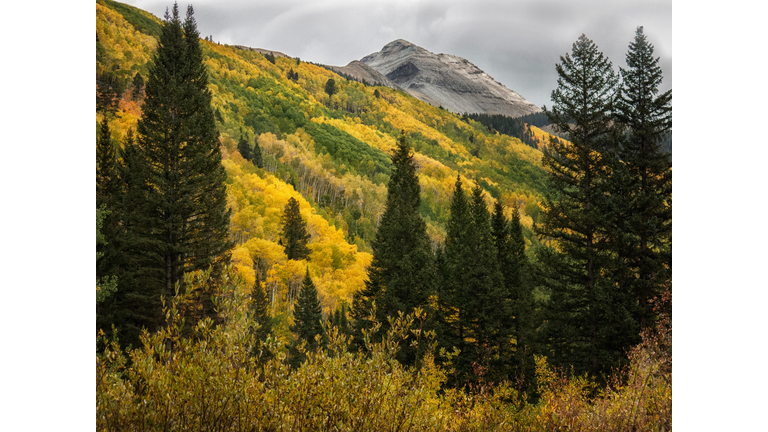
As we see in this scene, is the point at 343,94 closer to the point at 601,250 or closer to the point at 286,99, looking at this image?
the point at 286,99

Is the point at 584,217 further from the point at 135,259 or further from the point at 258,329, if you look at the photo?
the point at 135,259

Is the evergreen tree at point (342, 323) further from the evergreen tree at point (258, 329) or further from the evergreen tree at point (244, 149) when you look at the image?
the evergreen tree at point (244, 149)

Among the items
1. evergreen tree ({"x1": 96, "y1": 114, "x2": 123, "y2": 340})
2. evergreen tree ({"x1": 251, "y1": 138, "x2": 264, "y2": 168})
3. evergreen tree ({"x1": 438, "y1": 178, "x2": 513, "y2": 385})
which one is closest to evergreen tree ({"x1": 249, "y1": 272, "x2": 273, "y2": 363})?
evergreen tree ({"x1": 96, "y1": 114, "x2": 123, "y2": 340})

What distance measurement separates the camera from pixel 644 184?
17.7ft

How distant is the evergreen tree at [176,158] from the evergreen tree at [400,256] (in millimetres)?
3733

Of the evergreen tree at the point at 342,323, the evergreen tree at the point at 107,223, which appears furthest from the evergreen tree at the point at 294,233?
the evergreen tree at the point at 107,223

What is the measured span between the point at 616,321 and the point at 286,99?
34.5ft

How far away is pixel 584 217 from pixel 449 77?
3075mm

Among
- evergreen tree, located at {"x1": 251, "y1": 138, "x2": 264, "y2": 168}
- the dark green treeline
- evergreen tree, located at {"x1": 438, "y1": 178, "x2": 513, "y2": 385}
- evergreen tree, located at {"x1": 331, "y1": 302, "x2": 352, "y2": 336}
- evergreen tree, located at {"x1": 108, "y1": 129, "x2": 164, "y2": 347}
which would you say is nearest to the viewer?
evergreen tree, located at {"x1": 331, "y1": 302, "x2": 352, "y2": 336}

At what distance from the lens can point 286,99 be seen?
12430 millimetres

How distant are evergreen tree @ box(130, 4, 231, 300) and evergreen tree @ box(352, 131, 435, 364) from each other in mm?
3733

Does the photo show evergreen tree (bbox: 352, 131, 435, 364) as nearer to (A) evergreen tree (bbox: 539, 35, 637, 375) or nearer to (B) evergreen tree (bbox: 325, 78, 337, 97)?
(B) evergreen tree (bbox: 325, 78, 337, 97)

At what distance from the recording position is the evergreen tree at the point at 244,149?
10.5 m

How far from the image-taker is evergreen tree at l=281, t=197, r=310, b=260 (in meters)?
12.4
